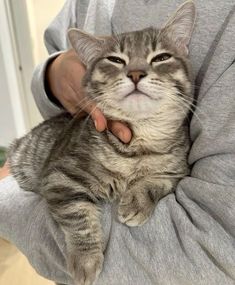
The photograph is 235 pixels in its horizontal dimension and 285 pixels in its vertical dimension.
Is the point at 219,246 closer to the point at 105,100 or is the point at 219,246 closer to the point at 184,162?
the point at 184,162

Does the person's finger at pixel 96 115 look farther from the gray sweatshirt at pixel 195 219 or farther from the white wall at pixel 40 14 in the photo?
the white wall at pixel 40 14

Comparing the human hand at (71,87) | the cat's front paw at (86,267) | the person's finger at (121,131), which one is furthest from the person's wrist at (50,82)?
the cat's front paw at (86,267)

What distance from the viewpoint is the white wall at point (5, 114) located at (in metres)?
2.23

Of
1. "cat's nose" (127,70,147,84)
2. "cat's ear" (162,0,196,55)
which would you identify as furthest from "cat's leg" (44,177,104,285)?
"cat's ear" (162,0,196,55)

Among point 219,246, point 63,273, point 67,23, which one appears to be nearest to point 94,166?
point 63,273

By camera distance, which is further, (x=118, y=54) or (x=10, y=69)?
(x=10, y=69)

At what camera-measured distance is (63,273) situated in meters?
0.79

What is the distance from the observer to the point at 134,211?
744 mm

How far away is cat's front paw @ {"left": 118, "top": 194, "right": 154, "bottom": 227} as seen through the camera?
28.6 inches

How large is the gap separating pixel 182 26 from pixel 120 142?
0.28 meters

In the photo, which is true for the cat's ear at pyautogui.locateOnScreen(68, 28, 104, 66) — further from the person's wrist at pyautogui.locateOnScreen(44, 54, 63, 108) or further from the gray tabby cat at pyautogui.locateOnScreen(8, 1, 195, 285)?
the person's wrist at pyautogui.locateOnScreen(44, 54, 63, 108)

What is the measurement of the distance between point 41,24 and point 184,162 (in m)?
1.49

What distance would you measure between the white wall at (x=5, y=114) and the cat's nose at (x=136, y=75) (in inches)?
60.2

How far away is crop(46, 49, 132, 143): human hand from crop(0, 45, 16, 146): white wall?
124cm
